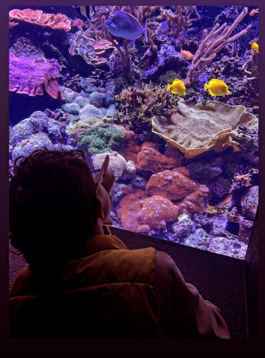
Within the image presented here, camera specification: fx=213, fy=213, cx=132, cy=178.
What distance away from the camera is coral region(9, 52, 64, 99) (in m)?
3.49

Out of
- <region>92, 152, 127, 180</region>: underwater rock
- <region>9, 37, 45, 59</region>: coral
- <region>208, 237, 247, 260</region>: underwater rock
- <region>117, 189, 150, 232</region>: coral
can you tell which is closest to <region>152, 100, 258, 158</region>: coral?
<region>92, 152, 127, 180</region>: underwater rock

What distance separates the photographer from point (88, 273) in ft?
2.03

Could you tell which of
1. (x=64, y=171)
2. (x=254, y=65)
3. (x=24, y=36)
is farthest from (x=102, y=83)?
(x=64, y=171)

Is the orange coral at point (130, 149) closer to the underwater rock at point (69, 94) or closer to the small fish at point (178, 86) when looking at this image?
the small fish at point (178, 86)

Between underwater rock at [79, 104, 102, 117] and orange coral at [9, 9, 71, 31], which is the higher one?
orange coral at [9, 9, 71, 31]

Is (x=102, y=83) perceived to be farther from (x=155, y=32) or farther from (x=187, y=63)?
(x=187, y=63)

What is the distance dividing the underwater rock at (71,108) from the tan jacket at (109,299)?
3745 millimetres

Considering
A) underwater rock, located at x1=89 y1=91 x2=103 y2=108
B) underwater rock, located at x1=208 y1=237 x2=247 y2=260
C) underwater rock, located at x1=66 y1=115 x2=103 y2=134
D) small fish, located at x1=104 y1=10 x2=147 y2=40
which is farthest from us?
underwater rock, located at x1=89 y1=91 x2=103 y2=108

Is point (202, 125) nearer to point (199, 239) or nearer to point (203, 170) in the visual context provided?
point (203, 170)

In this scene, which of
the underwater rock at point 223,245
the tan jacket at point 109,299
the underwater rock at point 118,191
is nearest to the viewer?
the tan jacket at point 109,299

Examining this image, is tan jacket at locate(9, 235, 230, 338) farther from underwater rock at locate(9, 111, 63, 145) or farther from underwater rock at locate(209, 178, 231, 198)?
underwater rock at locate(9, 111, 63, 145)

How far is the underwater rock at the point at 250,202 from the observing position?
9.80 feet

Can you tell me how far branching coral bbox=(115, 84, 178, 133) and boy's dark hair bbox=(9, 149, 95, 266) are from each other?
3.08 meters

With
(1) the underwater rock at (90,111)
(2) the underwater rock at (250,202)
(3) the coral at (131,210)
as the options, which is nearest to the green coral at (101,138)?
(1) the underwater rock at (90,111)
